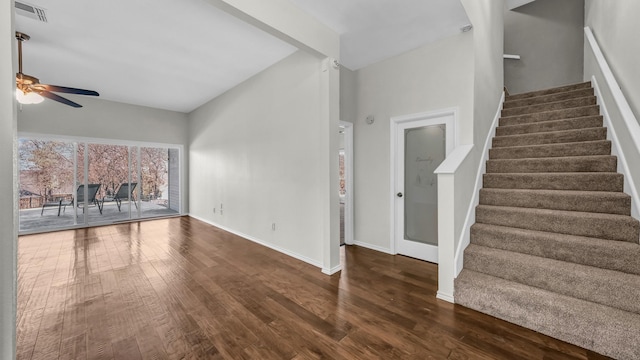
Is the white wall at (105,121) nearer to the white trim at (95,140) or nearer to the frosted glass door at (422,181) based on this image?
the white trim at (95,140)

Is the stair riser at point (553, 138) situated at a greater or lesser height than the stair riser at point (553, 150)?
greater

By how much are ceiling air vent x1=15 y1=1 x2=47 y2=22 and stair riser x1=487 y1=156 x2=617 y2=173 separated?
224 inches

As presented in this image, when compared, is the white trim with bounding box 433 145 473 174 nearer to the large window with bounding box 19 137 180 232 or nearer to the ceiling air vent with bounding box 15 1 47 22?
the ceiling air vent with bounding box 15 1 47 22

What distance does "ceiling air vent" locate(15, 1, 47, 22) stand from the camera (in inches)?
101

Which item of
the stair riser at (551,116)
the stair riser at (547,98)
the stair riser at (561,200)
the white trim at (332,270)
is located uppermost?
the stair riser at (547,98)

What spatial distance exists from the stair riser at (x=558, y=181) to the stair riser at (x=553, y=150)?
437 millimetres

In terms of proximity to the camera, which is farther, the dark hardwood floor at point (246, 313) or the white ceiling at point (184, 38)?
the white ceiling at point (184, 38)

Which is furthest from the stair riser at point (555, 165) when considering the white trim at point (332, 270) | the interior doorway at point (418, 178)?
the white trim at point (332, 270)

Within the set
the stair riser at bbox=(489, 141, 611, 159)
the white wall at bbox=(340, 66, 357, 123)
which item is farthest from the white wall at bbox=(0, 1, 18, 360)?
the stair riser at bbox=(489, 141, 611, 159)

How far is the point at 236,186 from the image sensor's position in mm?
4992

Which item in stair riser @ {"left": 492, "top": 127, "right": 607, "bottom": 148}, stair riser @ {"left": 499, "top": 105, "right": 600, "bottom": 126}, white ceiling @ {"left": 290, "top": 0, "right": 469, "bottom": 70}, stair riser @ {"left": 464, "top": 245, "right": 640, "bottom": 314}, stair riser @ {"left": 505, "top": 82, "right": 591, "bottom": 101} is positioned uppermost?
white ceiling @ {"left": 290, "top": 0, "right": 469, "bottom": 70}

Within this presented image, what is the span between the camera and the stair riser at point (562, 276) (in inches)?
72.0

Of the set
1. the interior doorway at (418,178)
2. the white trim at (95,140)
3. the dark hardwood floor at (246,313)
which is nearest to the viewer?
the dark hardwood floor at (246,313)

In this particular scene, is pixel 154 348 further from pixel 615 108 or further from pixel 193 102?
pixel 193 102
